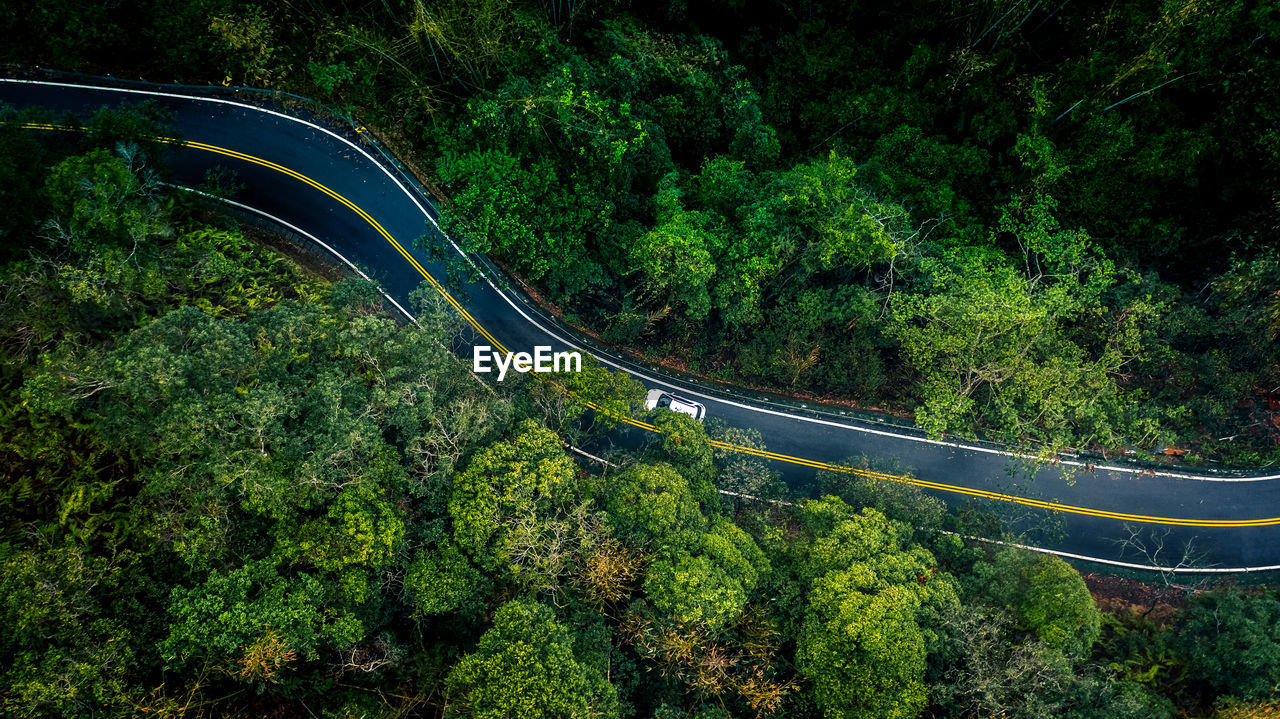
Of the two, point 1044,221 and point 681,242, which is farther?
point 1044,221

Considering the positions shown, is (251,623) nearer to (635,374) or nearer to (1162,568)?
(635,374)

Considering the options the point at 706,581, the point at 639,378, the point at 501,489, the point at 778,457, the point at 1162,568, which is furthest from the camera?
the point at 639,378

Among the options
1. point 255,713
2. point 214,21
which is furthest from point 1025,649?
point 214,21

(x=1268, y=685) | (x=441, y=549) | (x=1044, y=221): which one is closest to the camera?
(x=441, y=549)

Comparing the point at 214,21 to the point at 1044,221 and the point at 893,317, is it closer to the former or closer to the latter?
the point at 893,317

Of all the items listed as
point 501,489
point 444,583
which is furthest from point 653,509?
point 444,583

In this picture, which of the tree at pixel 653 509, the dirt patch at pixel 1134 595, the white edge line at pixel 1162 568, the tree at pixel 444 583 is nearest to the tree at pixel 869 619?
the tree at pixel 653 509

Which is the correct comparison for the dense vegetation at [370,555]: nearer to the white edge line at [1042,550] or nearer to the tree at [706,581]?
the tree at [706,581]
